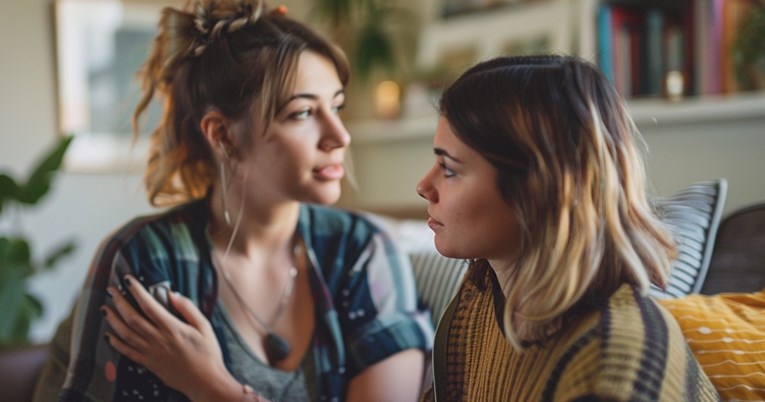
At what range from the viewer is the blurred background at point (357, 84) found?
232 cm

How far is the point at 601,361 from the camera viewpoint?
76 centimetres

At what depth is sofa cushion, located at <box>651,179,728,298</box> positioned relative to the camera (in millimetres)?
1208

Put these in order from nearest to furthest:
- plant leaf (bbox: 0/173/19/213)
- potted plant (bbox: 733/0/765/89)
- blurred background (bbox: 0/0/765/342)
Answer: potted plant (bbox: 733/0/765/89), blurred background (bbox: 0/0/765/342), plant leaf (bbox: 0/173/19/213)

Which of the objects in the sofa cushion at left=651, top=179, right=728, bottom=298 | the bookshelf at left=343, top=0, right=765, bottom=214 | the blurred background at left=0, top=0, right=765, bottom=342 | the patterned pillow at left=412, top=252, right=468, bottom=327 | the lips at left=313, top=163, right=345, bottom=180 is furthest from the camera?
the blurred background at left=0, top=0, right=765, bottom=342

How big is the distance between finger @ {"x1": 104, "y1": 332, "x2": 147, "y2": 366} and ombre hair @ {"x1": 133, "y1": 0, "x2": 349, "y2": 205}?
0.32 m

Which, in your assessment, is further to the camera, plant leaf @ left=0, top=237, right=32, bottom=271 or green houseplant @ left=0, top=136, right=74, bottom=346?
plant leaf @ left=0, top=237, right=32, bottom=271

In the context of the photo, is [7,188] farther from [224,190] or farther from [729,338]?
[729,338]

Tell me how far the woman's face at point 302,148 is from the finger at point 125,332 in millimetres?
314

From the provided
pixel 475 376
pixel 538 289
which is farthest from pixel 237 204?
pixel 538 289

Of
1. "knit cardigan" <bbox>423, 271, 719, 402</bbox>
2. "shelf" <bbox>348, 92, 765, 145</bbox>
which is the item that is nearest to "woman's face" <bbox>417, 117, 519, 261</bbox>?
"knit cardigan" <bbox>423, 271, 719, 402</bbox>

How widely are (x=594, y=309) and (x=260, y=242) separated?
810mm

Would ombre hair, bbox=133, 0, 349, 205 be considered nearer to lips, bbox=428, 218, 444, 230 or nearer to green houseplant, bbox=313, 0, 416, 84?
lips, bbox=428, 218, 444, 230

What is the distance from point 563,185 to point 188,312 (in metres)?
0.73

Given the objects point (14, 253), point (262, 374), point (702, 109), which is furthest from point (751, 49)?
point (14, 253)
